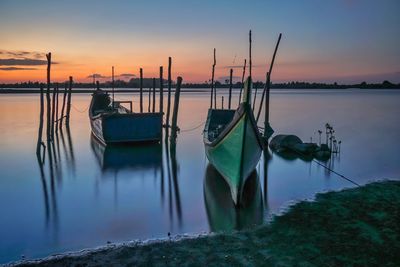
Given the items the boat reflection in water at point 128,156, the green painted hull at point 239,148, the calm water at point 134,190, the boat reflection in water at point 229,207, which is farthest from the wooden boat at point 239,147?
the boat reflection in water at point 128,156

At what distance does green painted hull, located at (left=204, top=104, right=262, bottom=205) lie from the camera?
8844mm

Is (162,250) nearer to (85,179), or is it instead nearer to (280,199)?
(280,199)

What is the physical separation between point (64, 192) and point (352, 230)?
7.91 metres

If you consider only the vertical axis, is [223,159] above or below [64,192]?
above

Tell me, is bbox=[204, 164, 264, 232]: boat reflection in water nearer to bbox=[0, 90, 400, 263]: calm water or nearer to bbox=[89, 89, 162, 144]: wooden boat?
bbox=[0, 90, 400, 263]: calm water

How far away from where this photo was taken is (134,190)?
1095 centimetres

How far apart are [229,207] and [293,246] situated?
2805mm

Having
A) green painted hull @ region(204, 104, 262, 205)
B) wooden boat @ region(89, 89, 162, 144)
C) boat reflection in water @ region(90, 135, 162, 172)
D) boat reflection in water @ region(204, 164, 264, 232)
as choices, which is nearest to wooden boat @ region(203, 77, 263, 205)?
green painted hull @ region(204, 104, 262, 205)

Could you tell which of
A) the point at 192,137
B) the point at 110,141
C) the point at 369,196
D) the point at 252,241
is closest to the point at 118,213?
the point at 252,241

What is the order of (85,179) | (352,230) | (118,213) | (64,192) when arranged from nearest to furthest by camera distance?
(352,230) → (118,213) → (64,192) → (85,179)

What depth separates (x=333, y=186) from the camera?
36.1 feet

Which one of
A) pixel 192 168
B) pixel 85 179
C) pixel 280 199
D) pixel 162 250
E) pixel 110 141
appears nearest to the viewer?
pixel 162 250

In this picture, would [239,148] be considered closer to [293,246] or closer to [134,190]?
[293,246]

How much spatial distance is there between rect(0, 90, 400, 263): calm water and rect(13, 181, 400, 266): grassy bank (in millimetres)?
823
